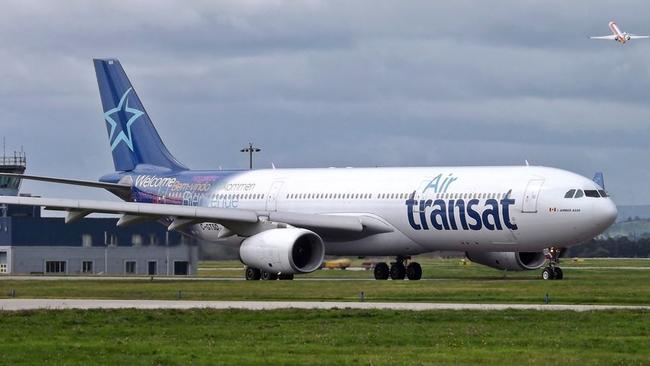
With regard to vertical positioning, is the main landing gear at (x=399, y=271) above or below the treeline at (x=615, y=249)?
below

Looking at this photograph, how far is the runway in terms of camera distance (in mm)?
38344

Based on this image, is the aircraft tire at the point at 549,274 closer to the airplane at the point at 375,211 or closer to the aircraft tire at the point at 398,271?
the airplane at the point at 375,211

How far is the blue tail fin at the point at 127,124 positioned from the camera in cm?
7131

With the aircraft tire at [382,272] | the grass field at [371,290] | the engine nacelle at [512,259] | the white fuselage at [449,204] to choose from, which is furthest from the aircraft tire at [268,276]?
the engine nacelle at [512,259]

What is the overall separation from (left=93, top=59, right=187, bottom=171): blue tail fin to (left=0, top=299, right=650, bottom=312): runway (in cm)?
2720

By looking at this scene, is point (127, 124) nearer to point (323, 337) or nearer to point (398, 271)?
point (398, 271)

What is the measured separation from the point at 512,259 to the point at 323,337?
111 ft

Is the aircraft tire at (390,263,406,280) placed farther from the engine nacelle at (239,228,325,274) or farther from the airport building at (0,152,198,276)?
the airport building at (0,152,198,276)

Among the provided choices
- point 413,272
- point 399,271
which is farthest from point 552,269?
point 399,271

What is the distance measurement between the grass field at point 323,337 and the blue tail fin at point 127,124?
34.5 m

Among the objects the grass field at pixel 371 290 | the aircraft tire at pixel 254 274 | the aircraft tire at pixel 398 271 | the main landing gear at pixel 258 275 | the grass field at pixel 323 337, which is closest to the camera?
the grass field at pixel 323 337

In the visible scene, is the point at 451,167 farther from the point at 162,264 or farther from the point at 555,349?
the point at 555,349

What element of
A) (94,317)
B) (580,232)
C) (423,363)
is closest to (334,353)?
(423,363)

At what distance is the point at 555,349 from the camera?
27156 mm
